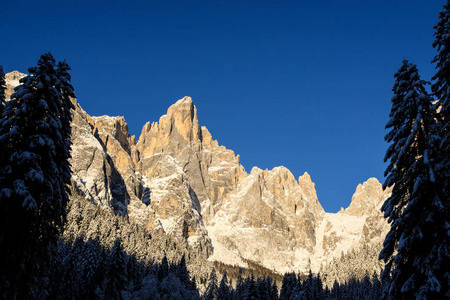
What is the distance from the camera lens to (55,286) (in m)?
49.5

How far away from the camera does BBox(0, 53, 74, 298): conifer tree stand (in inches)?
675

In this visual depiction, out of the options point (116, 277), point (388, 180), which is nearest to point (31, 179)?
point (388, 180)

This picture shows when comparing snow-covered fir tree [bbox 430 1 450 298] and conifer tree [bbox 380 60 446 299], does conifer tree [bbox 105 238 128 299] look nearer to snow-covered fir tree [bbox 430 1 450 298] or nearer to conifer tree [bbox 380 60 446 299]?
conifer tree [bbox 380 60 446 299]

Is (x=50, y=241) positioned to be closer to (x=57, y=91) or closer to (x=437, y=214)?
(x=57, y=91)

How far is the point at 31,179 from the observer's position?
1709cm

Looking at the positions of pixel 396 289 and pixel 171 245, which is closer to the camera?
pixel 396 289

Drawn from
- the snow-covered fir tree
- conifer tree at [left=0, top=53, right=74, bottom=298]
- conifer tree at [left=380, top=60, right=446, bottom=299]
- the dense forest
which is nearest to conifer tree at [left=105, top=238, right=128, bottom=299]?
the dense forest

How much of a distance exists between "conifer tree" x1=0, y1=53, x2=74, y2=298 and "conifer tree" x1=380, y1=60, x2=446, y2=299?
16.8 meters

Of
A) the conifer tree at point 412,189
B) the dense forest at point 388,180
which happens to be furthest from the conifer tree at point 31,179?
the conifer tree at point 412,189

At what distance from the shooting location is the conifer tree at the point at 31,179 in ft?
56.3

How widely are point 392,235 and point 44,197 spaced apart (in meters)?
17.3

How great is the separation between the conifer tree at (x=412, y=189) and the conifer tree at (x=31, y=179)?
55.0 ft

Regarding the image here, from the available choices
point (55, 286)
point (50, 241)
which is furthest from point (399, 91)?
point (55, 286)

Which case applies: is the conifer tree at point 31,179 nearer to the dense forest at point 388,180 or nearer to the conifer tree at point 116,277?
the dense forest at point 388,180
